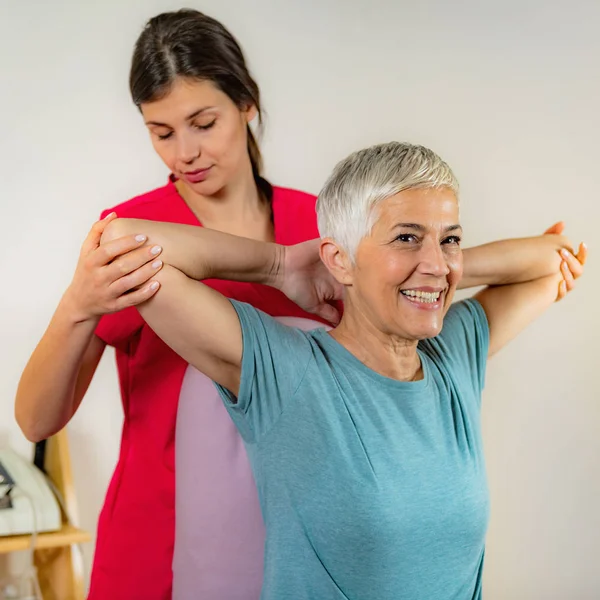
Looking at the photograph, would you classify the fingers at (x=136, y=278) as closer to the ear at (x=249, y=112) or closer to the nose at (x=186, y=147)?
the nose at (x=186, y=147)

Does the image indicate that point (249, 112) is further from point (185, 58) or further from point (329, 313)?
point (329, 313)

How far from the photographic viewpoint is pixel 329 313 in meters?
1.64

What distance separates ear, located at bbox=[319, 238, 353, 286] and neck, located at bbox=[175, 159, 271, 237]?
300 mm

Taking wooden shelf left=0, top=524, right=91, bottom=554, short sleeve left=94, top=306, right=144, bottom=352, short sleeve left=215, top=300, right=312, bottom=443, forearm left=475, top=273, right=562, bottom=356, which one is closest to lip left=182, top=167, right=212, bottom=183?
short sleeve left=94, top=306, right=144, bottom=352

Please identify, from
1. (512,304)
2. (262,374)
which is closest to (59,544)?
(262,374)

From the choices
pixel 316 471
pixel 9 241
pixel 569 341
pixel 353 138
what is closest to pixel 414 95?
pixel 353 138

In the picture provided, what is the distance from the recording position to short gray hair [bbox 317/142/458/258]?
4.53ft

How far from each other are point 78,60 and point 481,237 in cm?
123

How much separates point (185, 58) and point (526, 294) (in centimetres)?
83

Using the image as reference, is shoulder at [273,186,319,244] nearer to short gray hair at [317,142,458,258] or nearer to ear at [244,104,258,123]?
ear at [244,104,258,123]

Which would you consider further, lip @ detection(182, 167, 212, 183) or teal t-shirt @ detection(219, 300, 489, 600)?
lip @ detection(182, 167, 212, 183)

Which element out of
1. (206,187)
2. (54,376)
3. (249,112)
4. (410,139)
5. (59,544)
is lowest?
(59,544)

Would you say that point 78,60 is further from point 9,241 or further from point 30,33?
point 9,241

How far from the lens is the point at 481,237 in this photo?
2.53 m
